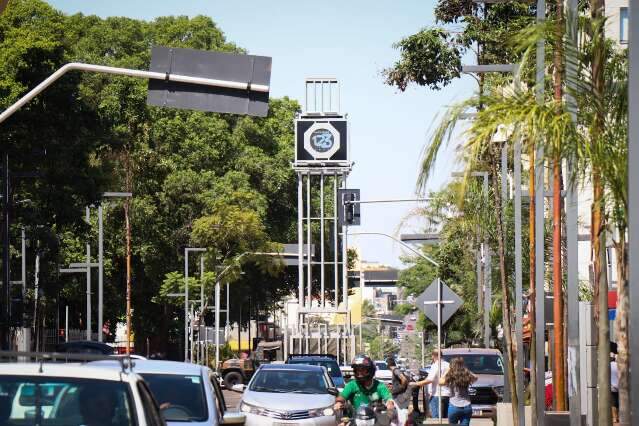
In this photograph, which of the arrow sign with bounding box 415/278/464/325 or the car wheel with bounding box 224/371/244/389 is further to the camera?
the car wheel with bounding box 224/371/244/389

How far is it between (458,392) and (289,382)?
482 cm

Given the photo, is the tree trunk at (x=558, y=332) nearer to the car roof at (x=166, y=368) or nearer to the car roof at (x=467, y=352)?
the car roof at (x=166, y=368)

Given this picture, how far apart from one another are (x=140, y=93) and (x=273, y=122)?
1153cm

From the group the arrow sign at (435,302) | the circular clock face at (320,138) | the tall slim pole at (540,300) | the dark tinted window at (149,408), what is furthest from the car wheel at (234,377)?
the dark tinted window at (149,408)

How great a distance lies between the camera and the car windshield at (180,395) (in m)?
14.8

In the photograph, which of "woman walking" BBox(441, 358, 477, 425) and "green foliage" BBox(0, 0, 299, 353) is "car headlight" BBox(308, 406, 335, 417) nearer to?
"woman walking" BBox(441, 358, 477, 425)

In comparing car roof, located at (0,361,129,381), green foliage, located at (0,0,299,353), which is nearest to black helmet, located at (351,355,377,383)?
car roof, located at (0,361,129,381)

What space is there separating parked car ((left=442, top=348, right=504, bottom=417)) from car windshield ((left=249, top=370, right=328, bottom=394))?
8.05 meters

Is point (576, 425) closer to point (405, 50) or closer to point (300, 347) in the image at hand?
point (405, 50)

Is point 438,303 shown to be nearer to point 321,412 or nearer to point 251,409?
point 321,412

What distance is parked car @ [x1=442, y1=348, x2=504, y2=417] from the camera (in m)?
34.8

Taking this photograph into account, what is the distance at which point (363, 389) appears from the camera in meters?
16.5

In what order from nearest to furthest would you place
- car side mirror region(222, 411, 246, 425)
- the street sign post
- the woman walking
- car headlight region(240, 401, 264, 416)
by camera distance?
car side mirror region(222, 411, 246, 425) < the woman walking < car headlight region(240, 401, 264, 416) < the street sign post

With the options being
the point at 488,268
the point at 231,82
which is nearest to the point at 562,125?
the point at 231,82
